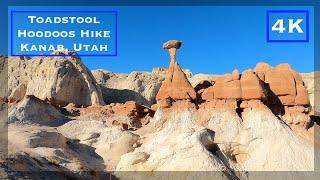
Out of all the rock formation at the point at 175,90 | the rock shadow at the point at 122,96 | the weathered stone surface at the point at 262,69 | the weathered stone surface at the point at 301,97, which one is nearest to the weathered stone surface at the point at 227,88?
the rock formation at the point at 175,90

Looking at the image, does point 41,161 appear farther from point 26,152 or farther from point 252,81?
point 252,81

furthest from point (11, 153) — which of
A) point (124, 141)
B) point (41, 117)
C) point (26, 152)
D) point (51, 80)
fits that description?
point (51, 80)

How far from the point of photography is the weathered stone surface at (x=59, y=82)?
64625 mm

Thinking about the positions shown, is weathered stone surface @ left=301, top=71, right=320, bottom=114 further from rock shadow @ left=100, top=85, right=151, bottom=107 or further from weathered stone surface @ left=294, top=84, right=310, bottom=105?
weathered stone surface @ left=294, top=84, right=310, bottom=105

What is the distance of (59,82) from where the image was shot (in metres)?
64.8

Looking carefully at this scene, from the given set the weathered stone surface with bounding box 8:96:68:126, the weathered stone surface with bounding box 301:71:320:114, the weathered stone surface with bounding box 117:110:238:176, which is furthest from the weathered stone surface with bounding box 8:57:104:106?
the weathered stone surface with bounding box 117:110:238:176

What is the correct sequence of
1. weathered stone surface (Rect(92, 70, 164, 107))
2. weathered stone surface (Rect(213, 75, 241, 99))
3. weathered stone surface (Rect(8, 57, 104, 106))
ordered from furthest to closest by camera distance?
weathered stone surface (Rect(92, 70, 164, 107))
weathered stone surface (Rect(8, 57, 104, 106))
weathered stone surface (Rect(213, 75, 241, 99))

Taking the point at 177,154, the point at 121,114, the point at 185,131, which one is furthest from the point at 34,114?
the point at 177,154

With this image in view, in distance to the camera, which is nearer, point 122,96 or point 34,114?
point 34,114

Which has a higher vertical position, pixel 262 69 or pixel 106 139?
pixel 262 69

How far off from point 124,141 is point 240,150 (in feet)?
24.4

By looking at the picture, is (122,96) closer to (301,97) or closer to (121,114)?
(121,114)

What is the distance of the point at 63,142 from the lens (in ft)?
112

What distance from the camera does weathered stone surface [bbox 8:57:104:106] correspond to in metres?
64.6
